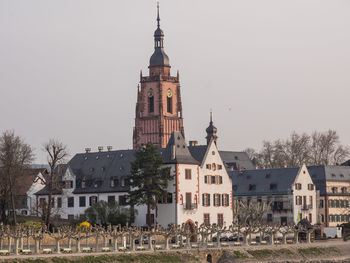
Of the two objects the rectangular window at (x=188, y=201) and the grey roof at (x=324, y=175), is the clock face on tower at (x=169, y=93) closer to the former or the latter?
the grey roof at (x=324, y=175)

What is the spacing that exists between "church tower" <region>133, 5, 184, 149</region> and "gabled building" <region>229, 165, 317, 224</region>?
3559 centimetres

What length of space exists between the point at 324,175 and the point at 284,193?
1012cm

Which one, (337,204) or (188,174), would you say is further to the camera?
(337,204)

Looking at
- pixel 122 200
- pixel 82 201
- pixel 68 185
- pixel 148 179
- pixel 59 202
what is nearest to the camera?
pixel 148 179

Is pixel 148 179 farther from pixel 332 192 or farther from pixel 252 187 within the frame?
pixel 332 192

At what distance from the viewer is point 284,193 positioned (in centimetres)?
13638

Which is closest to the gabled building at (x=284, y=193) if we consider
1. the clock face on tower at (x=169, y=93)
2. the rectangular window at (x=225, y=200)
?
the rectangular window at (x=225, y=200)

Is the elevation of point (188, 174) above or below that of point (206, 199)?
above

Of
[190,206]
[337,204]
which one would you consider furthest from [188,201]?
[337,204]

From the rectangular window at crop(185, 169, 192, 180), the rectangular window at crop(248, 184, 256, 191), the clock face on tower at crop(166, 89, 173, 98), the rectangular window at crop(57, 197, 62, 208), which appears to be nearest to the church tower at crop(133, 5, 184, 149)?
the clock face on tower at crop(166, 89, 173, 98)

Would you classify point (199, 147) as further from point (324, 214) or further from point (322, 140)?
point (322, 140)

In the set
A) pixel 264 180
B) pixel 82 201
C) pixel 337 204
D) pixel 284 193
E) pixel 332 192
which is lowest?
pixel 82 201

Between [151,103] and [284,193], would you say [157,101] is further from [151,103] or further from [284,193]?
[284,193]

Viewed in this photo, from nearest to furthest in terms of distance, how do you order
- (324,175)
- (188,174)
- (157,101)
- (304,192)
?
(188,174) → (304,192) → (324,175) → (157,101)
